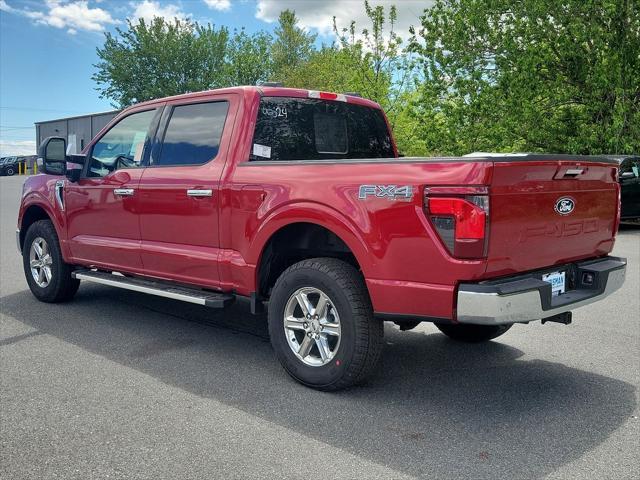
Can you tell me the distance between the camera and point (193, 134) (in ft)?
16.3

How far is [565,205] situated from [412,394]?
152 cm

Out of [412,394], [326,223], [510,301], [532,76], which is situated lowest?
[412,394]

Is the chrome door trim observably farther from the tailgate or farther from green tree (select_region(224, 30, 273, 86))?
green tree (select_region(224, 30, 273, 86))

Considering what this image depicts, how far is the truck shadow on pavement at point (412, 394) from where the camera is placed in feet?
10.3

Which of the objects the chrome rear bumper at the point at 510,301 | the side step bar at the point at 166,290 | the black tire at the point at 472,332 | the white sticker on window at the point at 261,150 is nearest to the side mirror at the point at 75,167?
the side step bar at the point at 166,290

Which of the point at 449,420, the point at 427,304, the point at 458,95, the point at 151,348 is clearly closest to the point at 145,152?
the point at 151,348

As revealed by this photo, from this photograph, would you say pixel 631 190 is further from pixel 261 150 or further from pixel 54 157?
pixel 54 157

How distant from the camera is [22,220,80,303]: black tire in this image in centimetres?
624

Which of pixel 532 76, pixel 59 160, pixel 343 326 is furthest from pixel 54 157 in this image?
pixel 532 76

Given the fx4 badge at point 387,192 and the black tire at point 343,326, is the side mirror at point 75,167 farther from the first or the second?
the fx4 badge at point 387,192

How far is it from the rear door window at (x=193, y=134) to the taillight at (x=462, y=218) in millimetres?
2030

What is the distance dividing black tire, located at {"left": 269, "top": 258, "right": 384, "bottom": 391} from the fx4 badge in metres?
0.53

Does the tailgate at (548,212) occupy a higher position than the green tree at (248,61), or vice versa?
the green tree at (248,61)

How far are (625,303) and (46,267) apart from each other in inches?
240
